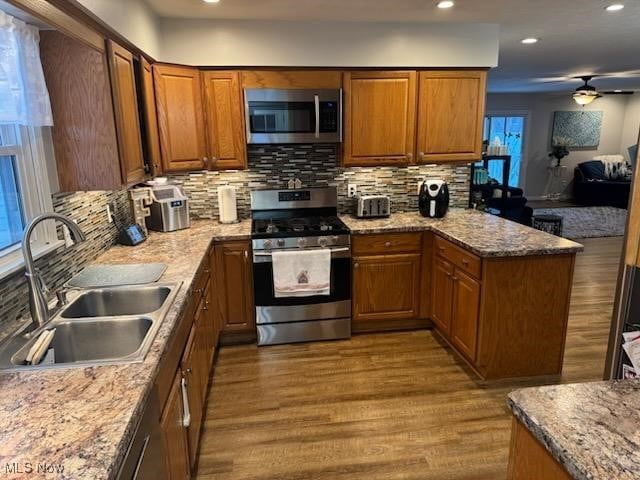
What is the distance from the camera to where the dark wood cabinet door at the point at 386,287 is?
340 centimetres

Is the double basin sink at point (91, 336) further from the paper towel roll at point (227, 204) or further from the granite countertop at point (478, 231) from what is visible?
the granite countertop at point (478, 231)

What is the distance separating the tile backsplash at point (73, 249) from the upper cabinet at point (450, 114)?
2386 millimetres

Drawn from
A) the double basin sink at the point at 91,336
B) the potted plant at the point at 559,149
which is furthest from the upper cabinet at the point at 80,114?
the potted plant at the point at 559,149

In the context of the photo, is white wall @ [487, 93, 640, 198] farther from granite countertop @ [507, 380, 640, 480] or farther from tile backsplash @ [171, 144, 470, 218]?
granite countertop @ [507, 380, 640, 480]

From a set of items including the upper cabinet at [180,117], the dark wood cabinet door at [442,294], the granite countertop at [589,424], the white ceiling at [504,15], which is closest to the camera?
the granite countertop at [589,424]

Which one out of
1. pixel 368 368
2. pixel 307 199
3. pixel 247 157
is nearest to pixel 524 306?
pixel 368 368

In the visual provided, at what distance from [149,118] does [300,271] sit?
1477mm

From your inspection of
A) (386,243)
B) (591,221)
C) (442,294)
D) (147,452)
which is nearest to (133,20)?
(386,243)

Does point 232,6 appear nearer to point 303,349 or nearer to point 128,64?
point 128,64

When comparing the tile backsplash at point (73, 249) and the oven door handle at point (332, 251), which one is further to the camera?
the oven door handle at point (332, 251)

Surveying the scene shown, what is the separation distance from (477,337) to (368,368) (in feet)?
2.54

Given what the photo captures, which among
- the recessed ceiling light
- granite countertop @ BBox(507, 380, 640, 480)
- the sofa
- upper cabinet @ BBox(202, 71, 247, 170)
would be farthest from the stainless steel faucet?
the sofa

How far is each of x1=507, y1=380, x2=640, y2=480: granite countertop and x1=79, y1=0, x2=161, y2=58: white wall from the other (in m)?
2.13

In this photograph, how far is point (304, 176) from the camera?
374 cm
